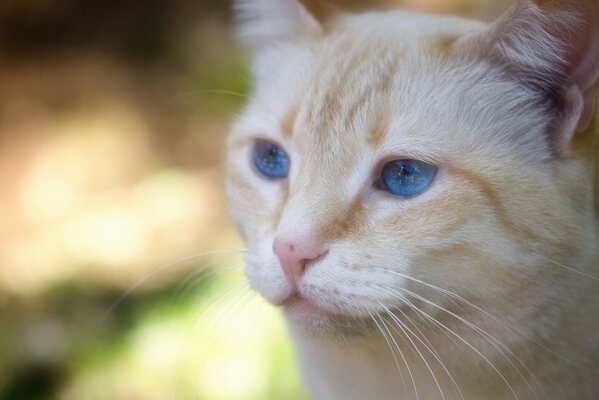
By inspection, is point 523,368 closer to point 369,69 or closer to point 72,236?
point 369,69

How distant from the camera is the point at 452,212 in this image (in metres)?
0.86

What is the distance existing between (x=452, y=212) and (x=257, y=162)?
1.05 feet

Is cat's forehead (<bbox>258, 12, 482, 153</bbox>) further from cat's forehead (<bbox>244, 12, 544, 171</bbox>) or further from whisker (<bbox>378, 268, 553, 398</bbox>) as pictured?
whisker (<bbox>378, 268, 553, 398</bbox>)

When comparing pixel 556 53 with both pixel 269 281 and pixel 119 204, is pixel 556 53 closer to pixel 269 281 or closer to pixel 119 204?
pixel 269 281

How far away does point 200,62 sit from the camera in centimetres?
230

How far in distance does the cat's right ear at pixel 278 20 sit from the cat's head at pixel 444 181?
0.16 m

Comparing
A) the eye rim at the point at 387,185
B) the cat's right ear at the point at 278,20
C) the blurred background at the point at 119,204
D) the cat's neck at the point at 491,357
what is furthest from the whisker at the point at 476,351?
the blurred background at the point at 119,204

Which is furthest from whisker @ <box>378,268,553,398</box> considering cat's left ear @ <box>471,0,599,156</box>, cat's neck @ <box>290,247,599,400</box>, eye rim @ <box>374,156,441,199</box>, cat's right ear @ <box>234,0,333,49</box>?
cat's right ear @ <box>234,0,333,49</box>

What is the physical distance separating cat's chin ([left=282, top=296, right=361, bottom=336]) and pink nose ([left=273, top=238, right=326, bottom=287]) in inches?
1.5

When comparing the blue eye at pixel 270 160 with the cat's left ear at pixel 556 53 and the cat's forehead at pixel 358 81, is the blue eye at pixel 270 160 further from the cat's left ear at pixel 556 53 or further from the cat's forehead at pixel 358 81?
the cat's left ear at pixel 556 53

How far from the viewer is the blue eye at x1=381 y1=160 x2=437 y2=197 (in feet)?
2.90

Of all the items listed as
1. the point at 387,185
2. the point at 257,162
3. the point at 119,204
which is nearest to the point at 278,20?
the point at 257,162

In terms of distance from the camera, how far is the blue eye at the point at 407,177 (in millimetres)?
883

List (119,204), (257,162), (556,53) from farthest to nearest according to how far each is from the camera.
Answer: (119,204) → (257,162) → (556,53)
